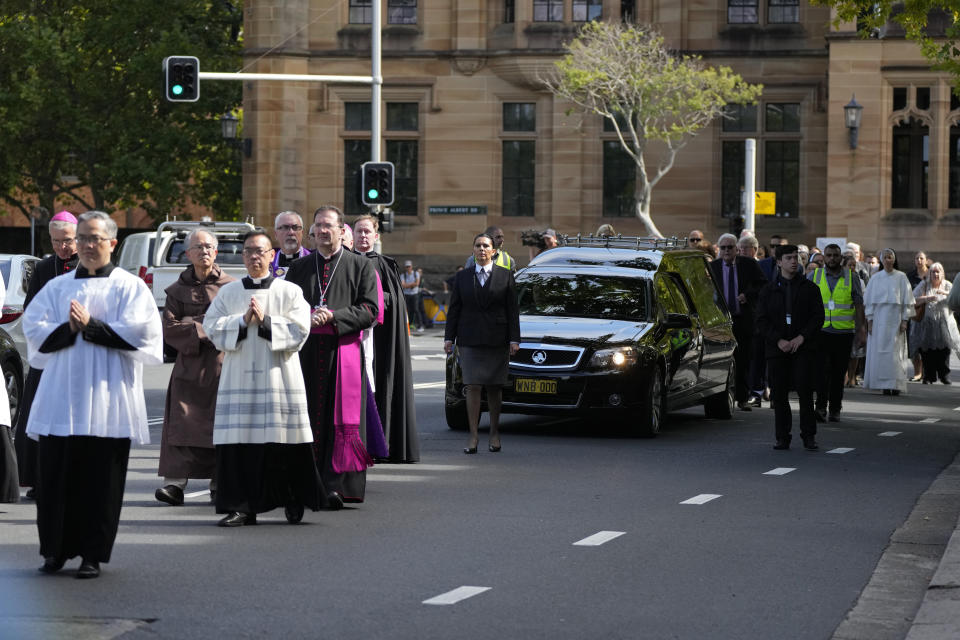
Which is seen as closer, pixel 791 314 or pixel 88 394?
pixel 88 394

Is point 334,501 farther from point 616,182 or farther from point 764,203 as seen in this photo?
point 616,182

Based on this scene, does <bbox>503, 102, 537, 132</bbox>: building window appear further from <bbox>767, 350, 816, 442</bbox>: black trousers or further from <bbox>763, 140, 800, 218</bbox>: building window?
<bbox>767, 350, 816, 442</bbox>: black trousers

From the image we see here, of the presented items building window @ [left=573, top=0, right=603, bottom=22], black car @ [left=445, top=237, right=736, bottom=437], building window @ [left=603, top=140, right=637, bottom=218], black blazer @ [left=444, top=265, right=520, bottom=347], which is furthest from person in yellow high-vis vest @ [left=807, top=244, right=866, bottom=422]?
building window @ [left=573, top=0, right=603, bottom=22]

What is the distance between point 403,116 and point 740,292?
25694 mm

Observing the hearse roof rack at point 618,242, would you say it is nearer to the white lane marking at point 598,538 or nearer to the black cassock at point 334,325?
the black cassock at point 334,325

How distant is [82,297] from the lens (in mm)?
8555

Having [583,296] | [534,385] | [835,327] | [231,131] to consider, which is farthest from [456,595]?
[231,131]

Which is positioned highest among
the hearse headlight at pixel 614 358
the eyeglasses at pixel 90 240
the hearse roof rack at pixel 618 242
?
the eyeglasses at pixel 90 240

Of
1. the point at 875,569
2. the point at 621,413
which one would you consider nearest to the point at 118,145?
the point at 621,413

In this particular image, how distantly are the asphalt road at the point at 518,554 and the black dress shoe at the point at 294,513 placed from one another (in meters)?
0.06

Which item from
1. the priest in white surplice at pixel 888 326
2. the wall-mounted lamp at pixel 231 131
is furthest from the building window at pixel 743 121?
the priest in white surplice at pixel 888 326

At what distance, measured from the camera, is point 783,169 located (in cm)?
4297

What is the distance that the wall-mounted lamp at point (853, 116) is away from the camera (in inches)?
1518

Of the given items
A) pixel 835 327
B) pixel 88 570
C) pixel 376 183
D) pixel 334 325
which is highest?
pixel 376 183
